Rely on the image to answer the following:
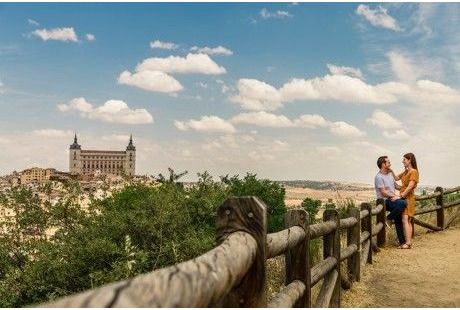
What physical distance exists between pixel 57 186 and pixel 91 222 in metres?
2.20

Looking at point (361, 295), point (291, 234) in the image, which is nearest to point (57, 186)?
point (361, 295)

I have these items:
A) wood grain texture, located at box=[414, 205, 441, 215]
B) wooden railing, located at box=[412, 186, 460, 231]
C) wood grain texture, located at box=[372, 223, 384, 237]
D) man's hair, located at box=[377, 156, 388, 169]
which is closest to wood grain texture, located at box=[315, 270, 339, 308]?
wood grain texture, located at box=[372, 223, 384, 237]

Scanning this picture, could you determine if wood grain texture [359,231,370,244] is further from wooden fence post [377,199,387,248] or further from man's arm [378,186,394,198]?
wooden fence post [377,199,387,248]

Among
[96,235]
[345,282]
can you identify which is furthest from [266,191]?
[345,282]

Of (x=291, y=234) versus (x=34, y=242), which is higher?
(x=291, y=234)

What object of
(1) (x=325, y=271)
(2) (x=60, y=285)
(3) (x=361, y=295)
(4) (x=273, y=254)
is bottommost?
(2) (x=60, y=285)

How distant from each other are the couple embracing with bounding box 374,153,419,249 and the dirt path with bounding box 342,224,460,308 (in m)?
0.40

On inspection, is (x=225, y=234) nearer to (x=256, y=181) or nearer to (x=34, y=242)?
(x=34, y=242)

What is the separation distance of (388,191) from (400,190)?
44 centimetres

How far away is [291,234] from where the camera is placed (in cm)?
412

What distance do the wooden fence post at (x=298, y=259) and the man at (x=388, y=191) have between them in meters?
5.96

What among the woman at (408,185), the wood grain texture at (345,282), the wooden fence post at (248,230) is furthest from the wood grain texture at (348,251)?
the wooden fence post at (248,230)

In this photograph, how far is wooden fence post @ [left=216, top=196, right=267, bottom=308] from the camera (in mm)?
2986

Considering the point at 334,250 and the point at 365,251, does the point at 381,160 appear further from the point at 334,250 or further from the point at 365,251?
the point at 334,250
